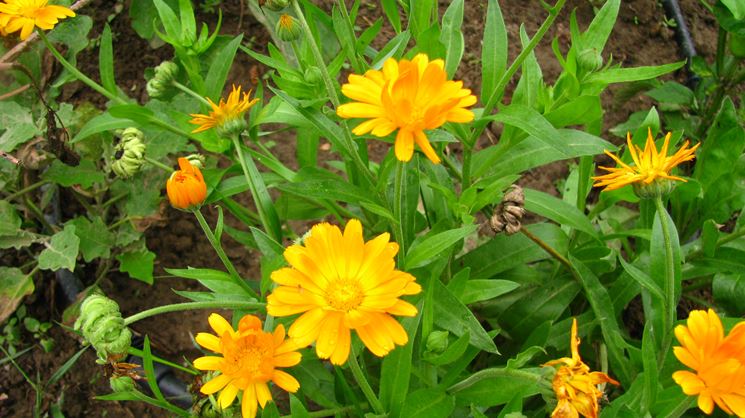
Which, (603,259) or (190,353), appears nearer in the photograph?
(603,259)

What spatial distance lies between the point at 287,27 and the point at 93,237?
3.56ft

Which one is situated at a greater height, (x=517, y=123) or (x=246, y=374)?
(x=517, y=123)

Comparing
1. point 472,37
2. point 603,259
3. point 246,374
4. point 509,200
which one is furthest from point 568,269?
point 472,37

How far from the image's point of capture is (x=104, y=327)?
111 centimetres

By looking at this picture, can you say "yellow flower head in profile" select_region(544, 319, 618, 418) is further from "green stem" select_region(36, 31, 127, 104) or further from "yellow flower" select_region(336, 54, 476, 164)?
"green stem" select_region(36, 31, 127, 104)

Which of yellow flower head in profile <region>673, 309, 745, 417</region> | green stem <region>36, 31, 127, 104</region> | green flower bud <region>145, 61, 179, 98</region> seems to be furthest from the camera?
green flower bud <region>145, 61, 179, 98</region>

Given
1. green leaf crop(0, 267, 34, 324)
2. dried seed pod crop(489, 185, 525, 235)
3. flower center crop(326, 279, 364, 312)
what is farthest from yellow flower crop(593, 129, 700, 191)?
green leaf crop(0, 267, 34, 324)

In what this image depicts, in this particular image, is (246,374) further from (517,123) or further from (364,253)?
(517,123)

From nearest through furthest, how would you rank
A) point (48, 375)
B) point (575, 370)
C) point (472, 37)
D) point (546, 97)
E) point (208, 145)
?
point (575, 370) < point (546, 97) < point (208, 145) < point (48, 375) < point (472, 37)

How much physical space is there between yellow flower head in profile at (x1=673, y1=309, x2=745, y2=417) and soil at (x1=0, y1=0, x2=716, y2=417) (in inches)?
59.1

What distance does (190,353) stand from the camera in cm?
214

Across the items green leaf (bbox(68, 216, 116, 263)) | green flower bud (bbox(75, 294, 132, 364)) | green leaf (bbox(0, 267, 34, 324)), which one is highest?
green flower bud (bbox(75, 294, 132, 364))

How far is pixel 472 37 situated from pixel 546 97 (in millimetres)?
1401

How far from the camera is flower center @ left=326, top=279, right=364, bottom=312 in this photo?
3.34ft
